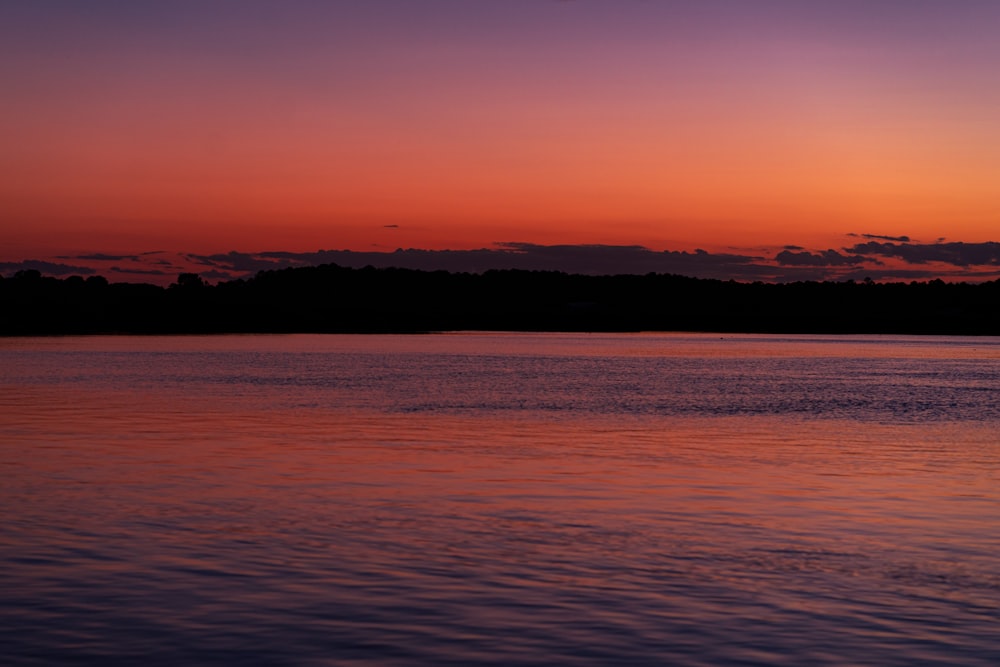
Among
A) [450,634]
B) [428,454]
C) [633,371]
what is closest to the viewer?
[450,634]

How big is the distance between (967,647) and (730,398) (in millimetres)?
43300

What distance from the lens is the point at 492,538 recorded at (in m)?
19.0

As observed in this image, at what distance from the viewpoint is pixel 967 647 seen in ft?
42.7

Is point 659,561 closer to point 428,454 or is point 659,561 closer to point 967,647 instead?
point 967,647

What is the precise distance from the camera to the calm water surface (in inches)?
517

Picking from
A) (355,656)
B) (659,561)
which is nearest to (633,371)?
(659,561)

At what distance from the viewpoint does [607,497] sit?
23547 mm

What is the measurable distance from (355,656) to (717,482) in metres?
15.0

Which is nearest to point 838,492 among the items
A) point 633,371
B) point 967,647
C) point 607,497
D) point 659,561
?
point 607,497

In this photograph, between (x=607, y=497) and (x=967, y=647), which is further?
(x=607, y=497)

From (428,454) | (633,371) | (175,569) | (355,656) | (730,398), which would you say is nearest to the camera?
(355,656)

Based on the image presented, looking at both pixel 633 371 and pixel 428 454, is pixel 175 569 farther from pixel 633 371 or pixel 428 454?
pixel 633 371

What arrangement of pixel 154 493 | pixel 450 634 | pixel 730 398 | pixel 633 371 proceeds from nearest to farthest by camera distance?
1. pixel 450 634
2. pixel 154 493
3. pixel 730 398
4. pixel 633 371

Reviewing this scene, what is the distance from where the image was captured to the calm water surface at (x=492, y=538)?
1314 centimetres
